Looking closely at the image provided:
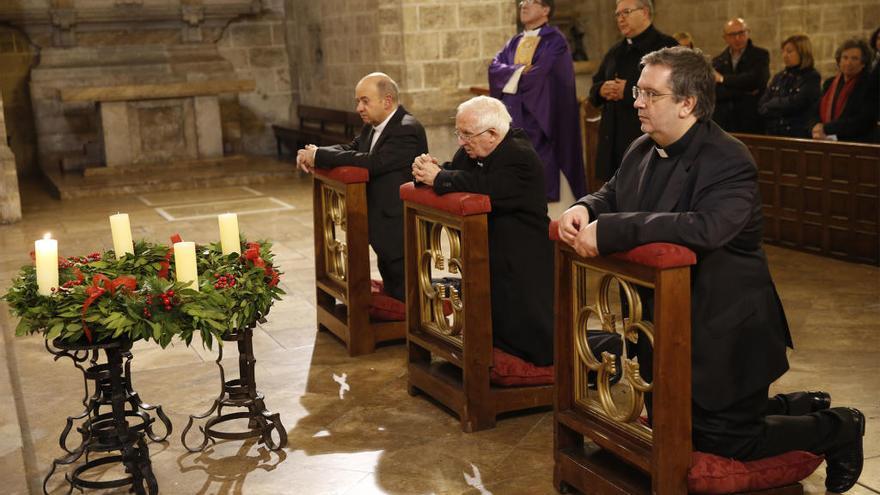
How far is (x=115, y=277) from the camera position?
375 cm

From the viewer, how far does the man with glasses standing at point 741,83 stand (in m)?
8.85

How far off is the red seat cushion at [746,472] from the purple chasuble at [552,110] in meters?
4.13

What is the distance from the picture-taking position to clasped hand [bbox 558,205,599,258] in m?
3.19

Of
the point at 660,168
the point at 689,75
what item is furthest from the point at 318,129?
the point at 689,75

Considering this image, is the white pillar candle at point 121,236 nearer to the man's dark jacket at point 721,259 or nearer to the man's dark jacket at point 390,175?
the man's dark jacket at point 390,175

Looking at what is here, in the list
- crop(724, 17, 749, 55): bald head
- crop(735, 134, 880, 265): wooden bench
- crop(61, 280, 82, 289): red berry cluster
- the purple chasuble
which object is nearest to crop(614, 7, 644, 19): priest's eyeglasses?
the purple chasuble

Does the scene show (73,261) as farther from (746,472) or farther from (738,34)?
(738,34)

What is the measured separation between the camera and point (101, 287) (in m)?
3.49

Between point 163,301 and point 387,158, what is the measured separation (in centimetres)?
207

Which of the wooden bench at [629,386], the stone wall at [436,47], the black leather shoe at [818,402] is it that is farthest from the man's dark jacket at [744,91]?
the wooden bench at [629,386]

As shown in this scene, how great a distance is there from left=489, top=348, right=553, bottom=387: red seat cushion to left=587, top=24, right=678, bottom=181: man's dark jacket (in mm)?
2474

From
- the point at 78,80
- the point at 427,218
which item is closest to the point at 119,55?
the point at 78,80

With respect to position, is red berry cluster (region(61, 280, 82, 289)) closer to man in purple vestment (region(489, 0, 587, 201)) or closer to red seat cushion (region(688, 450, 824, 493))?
red seat cushion (region(688, 450, 824, 493))

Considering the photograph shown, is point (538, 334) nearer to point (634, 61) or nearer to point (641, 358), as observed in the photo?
point (641, 358)
